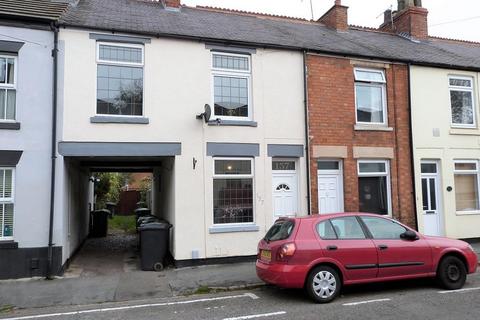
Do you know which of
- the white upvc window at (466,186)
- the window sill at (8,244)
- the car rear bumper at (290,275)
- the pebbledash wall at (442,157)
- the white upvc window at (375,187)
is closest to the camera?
the car rear bumper at (290,275)

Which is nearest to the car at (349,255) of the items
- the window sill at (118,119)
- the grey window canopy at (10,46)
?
the window sill at (118,119)

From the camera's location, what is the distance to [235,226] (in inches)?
443

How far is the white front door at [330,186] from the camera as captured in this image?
12383 mm

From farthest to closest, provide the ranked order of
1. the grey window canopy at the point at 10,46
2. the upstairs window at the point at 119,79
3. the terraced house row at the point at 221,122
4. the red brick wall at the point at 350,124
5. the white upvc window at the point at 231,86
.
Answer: the red brick wall at the point at 350,124 < the white upvc window at the point at 231,86 < the upstairs window at the point at 119,79 < the terraced house row at the point at 221,122 < the grey window canopy at the point at 10,46

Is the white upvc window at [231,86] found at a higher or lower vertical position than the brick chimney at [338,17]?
lower

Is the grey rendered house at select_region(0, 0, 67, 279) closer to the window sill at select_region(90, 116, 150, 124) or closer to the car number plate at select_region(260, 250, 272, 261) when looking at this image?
the window sill at select_region(90, 116, 150, 124)

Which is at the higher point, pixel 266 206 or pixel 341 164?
pixel 341 164

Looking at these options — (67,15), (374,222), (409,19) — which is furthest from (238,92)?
(409,19)

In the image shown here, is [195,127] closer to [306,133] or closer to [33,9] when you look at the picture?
[306,133]

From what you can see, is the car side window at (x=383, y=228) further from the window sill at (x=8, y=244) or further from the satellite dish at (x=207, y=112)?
the window sill at (x=8, y=244)

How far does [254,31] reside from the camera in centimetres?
1305

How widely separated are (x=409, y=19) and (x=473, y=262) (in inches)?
446

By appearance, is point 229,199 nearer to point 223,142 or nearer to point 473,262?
point 223,142

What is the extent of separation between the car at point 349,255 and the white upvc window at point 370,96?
18.6 feet
